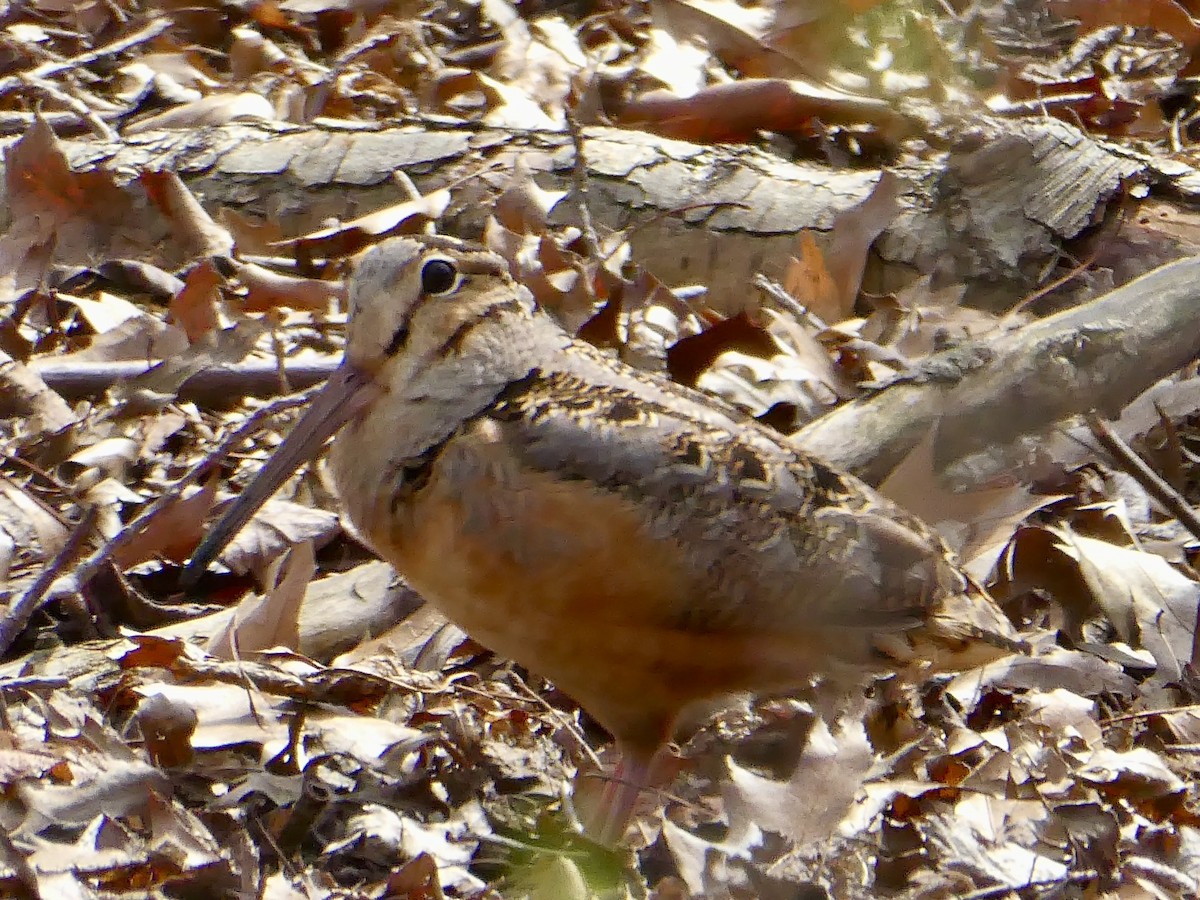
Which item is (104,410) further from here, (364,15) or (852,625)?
(364,15)

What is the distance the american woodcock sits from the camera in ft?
9.61

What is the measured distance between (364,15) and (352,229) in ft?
6.75

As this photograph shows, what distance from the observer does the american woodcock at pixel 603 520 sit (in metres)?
2.93

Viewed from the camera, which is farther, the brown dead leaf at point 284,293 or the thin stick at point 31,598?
the brown dead leaf at point 284,293

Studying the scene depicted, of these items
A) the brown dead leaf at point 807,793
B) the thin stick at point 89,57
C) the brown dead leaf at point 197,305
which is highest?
the brown dead leaf at point 807,793

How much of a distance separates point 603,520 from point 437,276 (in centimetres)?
67

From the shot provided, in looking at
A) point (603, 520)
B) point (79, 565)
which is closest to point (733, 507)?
point (603, 520)

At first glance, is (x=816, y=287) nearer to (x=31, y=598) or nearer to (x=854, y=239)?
(x=854, y=239)

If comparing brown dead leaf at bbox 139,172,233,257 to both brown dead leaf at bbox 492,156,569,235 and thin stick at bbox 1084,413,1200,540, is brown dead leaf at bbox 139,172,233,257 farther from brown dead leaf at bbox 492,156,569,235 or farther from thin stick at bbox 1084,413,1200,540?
thin stick at bbox 1084,413,1200,540

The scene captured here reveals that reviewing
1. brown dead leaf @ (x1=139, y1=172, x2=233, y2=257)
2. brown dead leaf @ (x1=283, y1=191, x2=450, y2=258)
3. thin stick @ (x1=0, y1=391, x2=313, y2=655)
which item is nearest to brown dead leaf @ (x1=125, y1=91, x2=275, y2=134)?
brown dead leaf @ (x1=139, y1=172, x2=233, y2=257)

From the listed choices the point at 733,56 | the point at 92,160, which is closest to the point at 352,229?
the point at 92,160

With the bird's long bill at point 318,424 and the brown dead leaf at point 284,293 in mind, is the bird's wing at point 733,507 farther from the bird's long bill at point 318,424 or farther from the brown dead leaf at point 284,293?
the brown dead leaf at point 284,293

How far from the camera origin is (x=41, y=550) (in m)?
3.67

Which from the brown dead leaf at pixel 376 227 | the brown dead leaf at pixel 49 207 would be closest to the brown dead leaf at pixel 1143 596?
the brown dead leaf at pixel 376 227
